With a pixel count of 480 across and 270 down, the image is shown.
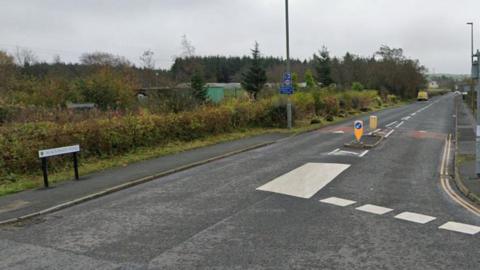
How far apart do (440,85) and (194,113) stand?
7482 inches

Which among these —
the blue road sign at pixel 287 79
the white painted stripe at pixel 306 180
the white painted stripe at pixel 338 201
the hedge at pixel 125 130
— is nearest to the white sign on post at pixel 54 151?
the hedge at pixel 125 130

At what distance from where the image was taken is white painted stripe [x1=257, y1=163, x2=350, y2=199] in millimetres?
10383

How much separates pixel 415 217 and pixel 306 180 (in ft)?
12.6

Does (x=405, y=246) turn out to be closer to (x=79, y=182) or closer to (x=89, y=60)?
(x=79, y=182)

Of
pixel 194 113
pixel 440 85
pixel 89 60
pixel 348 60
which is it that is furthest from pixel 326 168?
pixel 440 85

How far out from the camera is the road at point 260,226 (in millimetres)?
6008

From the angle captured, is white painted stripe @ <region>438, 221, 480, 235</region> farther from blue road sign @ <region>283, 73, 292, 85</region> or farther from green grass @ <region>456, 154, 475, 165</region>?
blue road sign @ <region>283, 73, 292, 85</region>

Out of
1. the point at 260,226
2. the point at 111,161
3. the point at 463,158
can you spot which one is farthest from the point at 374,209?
the point at 111,161

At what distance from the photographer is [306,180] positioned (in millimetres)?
11703

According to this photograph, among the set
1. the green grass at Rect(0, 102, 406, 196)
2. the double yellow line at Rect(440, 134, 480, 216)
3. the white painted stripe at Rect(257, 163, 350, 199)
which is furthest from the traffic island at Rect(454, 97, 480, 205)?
the green grass at Rect(0, 102, 406, 196)

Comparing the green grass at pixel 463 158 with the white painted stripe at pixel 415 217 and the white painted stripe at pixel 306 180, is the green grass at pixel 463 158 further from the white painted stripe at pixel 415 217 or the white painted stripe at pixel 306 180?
the white painted stripe at pixel 415 217

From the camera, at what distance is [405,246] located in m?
6.51

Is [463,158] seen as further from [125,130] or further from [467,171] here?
[125,130]

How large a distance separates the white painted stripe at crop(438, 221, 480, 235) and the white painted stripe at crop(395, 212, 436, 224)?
14.9 inches
